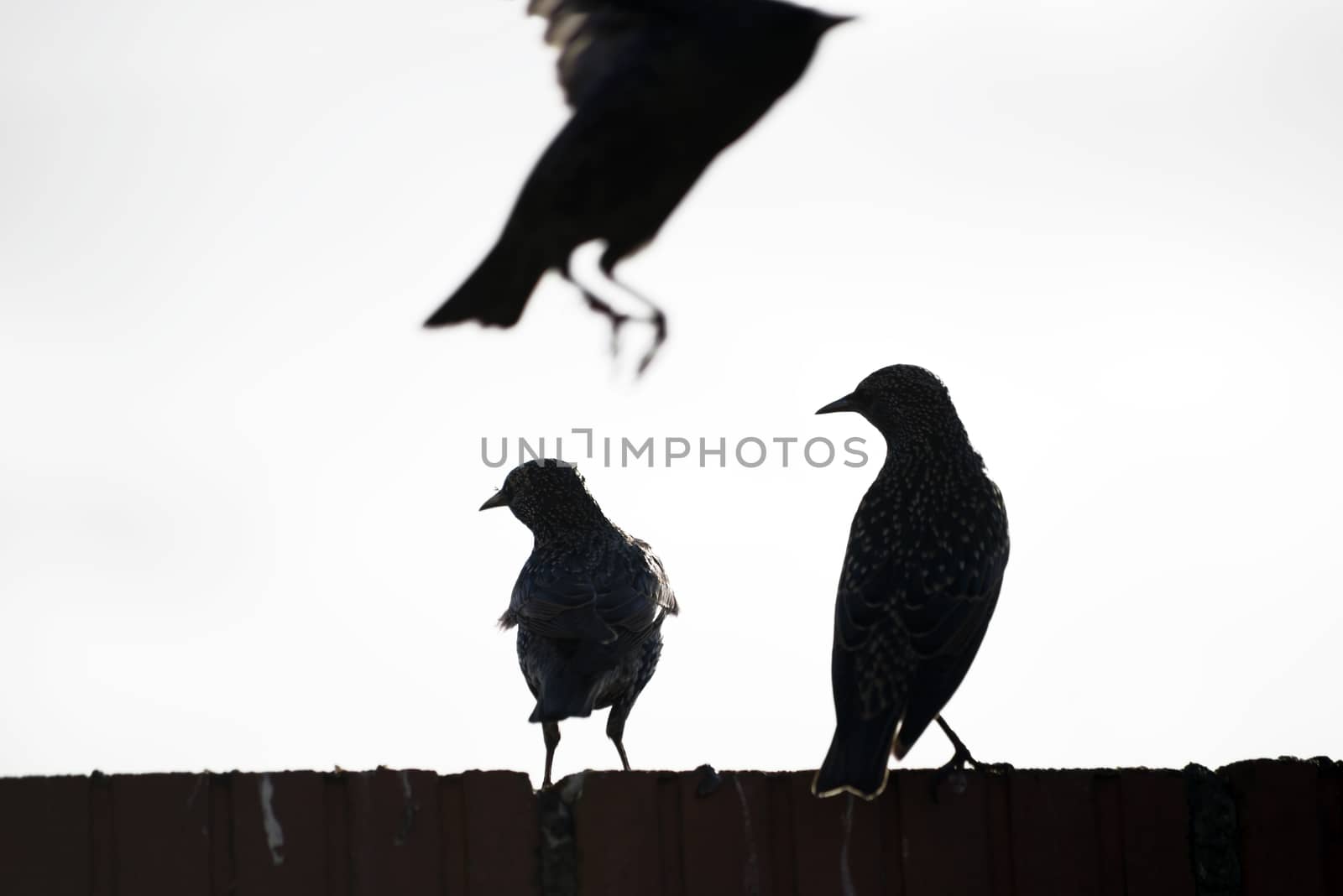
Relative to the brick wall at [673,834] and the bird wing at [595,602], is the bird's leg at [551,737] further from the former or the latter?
the brick wall at [673,834]

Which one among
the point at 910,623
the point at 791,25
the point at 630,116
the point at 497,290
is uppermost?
the point at 791,25

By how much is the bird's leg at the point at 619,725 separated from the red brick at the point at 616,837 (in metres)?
2.60

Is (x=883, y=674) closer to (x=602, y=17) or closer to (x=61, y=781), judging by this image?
(x=61, y=781)

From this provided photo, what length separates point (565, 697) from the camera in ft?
17.2

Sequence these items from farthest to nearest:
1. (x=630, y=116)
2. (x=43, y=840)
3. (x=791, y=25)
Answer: (x=630, y=116)
(x=791, y=25)
(x=43, y=840)

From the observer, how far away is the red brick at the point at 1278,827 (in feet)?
11.0

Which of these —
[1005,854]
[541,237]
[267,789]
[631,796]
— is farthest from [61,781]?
[541,237]

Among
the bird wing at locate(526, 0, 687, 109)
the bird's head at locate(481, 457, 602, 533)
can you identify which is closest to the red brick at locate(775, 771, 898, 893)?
the bird wing at locate(526, 0, 687, 109)

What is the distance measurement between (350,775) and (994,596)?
6.86 feet

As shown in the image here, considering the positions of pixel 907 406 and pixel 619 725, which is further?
pixel 619 725

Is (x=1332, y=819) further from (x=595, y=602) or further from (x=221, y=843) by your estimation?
(x=595, y=602)

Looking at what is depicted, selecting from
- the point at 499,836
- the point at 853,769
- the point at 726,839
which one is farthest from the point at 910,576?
the point at 499,836

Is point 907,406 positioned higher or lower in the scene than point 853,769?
higher

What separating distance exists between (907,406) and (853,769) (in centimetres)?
206
